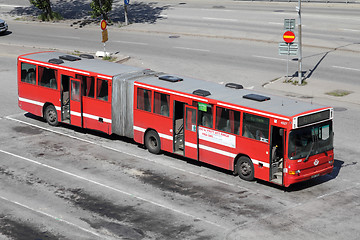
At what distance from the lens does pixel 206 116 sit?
24.2 metres

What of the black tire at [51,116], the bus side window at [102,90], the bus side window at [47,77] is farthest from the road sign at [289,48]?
the black tire at [51,116]

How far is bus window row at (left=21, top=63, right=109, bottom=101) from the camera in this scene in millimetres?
27609

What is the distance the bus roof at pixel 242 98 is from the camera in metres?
22.2

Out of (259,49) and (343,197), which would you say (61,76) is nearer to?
(343,197)

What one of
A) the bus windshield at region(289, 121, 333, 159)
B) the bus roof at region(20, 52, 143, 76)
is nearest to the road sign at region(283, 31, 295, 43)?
the bus roof at region(20, 52, 143, 76)

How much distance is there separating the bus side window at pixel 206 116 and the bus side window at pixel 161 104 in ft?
5.31

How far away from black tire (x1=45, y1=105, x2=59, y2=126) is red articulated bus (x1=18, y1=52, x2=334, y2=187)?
0.15 feet

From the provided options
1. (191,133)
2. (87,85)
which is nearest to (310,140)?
(191,133)

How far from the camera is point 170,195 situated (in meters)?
21.8

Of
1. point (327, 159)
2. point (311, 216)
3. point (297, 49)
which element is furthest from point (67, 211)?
point (297, 49)

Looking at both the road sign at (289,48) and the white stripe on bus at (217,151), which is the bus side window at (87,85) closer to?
the white stripe on bus at (217,151)

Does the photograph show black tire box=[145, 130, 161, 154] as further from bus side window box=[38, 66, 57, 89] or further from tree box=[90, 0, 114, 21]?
tree box=[90, 0, 114, 21]

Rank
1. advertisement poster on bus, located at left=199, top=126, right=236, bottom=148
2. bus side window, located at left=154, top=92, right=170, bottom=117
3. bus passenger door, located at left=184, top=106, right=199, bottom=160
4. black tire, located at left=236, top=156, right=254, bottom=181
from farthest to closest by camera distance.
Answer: bus side window, located at left=154, top=92, right=170, bottom=117, bus passenger door, located at left=184, top=106, right=199, bottom=160, advertisement poster on bus, located at left=199, top=126, right=236, bottom=148, black tire, located at left=236, top=156, right=254, bottom=181

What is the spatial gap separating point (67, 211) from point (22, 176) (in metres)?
3.87
